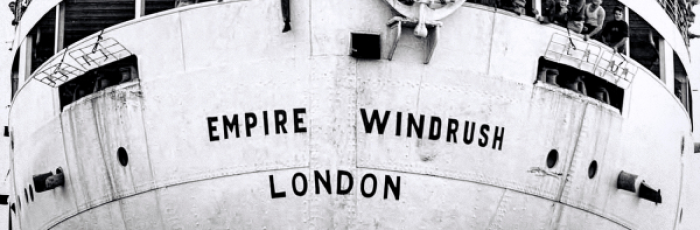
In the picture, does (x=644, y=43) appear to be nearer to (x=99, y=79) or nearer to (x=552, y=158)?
(x=552, y=158)

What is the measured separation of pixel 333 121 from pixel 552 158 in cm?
367

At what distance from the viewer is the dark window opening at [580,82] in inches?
772

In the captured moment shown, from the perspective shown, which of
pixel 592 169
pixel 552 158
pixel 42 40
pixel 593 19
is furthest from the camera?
pixel 42 40

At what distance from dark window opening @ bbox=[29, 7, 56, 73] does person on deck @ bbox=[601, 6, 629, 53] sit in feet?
31.9

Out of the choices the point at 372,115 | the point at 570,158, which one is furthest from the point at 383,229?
the point at 570,158

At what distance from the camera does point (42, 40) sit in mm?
23109

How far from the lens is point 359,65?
720 inches

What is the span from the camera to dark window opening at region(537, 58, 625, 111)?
19609 mm

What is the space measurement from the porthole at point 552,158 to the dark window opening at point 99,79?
654 cm

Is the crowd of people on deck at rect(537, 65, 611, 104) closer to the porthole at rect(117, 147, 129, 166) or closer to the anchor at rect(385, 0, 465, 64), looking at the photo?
the anchor at rect(385, 0, 465, 64)

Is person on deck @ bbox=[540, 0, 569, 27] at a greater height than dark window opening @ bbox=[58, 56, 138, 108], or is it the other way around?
person on deck @ bbox=[540, 0, 569, 27]

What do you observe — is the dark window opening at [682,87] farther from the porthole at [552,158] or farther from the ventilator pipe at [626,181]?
the porthole at [552,158]

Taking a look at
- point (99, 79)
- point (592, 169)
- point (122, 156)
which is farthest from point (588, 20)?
point (99, 79)

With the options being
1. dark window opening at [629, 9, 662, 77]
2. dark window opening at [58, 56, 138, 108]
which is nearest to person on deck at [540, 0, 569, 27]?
dark window opening at [629, 9, 662, 77]
